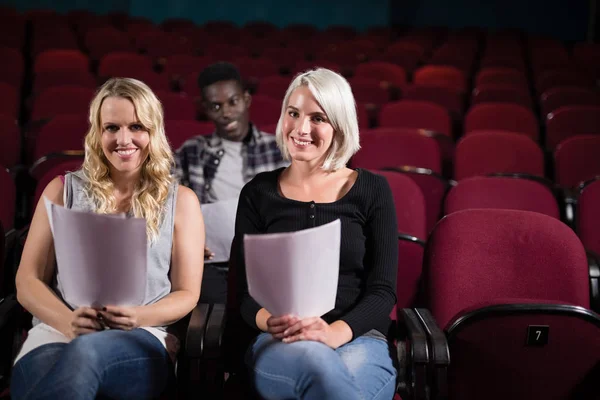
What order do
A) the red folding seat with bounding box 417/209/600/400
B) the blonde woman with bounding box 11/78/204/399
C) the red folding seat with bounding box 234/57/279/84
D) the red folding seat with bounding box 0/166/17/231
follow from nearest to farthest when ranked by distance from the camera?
the blonde woman with bounding box 11/78/204/399 → the red folding seat with bounding box 417/209/600/400 → the red folding seat with bounding box 0/166/17/231 → the red folding seat with bounding box 234/57/279/84

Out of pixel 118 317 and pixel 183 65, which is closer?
pixel 118 317

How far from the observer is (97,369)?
1.17 meters

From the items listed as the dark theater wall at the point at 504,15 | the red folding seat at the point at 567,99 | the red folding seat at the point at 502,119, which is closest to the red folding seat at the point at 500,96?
the red folding seat at the point at 567,99

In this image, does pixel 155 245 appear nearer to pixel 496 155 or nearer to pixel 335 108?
pixel 335 108

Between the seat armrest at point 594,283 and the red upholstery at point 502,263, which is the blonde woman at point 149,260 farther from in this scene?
the seat armrest at point 594,283

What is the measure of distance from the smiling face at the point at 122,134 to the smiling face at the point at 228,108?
2.17ft

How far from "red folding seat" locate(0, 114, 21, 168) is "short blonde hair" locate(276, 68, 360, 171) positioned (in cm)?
154

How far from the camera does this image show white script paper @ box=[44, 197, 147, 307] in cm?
115

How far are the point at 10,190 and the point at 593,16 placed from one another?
755cm

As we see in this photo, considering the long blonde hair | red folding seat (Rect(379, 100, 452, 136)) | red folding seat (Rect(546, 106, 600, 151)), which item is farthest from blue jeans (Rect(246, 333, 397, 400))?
→ red folding seat (Rect(546, 106, 600, 151))

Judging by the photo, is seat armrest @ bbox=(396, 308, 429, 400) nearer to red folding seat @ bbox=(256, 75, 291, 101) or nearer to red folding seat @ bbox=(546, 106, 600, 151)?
red folding seat @ bbox=(546, 106, 600, 151)

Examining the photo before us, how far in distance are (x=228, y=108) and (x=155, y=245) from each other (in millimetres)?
776

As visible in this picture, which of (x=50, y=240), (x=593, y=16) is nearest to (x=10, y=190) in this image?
(x=50, y=240)

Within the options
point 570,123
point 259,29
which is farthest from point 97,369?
point 259,29
